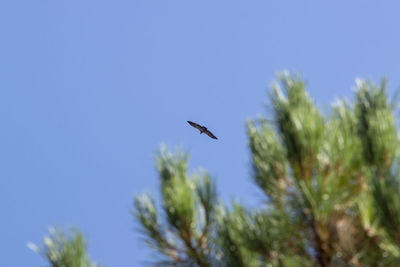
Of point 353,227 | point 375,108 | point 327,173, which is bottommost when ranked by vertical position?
point 353,227

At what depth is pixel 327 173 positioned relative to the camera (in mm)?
3436

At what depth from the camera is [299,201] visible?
3.45 metres

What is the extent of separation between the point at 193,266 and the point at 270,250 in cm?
55

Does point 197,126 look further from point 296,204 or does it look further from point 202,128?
point 296,204

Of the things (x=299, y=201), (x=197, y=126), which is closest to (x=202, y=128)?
(x=197, y=126)

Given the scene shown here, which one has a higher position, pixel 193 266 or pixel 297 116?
pixel 297 116

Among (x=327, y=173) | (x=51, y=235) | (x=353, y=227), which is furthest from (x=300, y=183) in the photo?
(x=51, y=235)

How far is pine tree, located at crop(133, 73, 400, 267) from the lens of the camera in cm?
337

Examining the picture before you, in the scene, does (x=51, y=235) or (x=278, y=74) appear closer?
(x=51, y=235)

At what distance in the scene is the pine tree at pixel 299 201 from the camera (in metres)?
3.37

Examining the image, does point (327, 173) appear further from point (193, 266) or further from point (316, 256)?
point (193, 266)

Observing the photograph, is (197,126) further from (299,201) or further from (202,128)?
(299,201)

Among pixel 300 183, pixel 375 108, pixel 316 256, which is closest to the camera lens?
pixel 300 183

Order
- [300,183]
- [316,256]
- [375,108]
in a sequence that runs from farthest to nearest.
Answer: [375,108]
[316,256]
[300,183]
